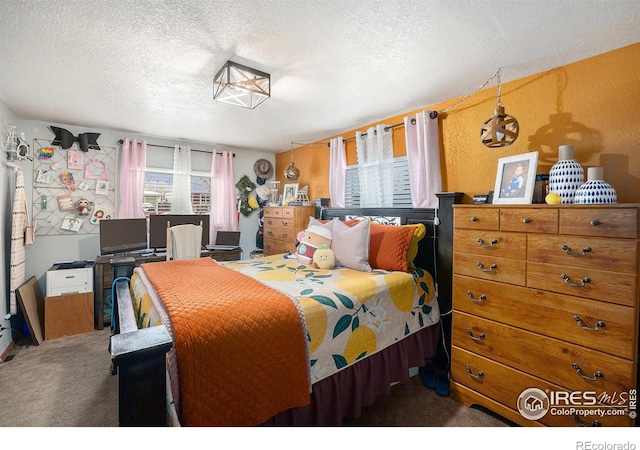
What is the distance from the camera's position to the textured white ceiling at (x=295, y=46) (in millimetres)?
1450

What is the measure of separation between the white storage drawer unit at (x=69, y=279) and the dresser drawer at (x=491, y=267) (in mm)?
3824

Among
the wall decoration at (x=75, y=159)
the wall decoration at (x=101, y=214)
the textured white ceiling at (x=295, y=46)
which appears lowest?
the wall decoration at (x=101, y=214)

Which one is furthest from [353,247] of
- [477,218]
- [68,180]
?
[68,180]

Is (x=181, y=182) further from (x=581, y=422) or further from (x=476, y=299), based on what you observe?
(x=581, y=422)

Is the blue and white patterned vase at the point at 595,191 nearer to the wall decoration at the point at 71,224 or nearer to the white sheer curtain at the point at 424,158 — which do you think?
the white sheer curtain at the point at 424,158

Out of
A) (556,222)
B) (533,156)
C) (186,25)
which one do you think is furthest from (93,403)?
(533,156)

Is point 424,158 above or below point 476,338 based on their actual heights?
above

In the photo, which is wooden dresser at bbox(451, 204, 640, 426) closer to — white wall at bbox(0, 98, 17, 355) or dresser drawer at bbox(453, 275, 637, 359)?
dresser drawer at bbox(453, 275, 637, 359)

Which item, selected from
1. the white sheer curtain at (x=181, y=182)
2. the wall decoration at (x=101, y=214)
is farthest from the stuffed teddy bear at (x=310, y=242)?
the wall decoration at (x=101, y=214)

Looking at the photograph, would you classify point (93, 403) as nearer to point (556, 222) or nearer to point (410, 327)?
point (410, 327)

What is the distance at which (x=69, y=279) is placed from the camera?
3.17 metres

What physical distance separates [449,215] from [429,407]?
145cm

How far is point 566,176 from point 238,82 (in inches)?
86.8

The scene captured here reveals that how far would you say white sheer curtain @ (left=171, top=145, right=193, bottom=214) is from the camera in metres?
4.21
